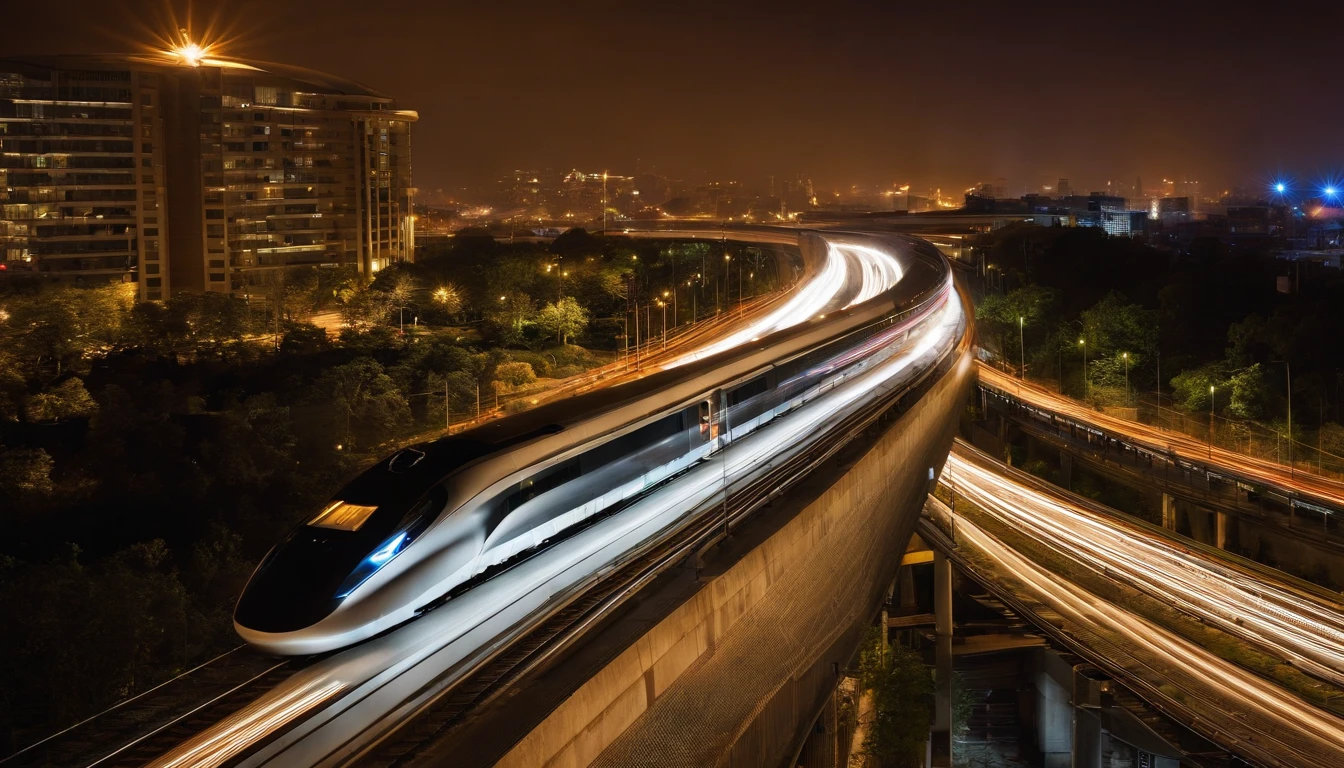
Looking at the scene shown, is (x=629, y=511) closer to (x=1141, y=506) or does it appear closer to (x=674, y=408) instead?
(x=674, y=408)

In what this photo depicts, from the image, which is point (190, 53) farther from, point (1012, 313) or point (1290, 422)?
point (1290, 422)

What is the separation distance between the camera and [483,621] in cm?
619

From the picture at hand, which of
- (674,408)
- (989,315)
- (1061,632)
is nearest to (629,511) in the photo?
(674,408)

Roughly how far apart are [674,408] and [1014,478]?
14206 millimetres

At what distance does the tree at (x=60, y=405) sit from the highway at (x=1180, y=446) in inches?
835

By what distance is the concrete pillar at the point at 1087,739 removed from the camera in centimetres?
1486

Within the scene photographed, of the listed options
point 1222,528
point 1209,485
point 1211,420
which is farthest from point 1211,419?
point 1222,528

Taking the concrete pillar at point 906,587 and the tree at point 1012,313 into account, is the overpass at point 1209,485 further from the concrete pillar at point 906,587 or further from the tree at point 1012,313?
the tree at point 1012,313

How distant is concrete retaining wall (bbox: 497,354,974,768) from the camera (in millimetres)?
5270

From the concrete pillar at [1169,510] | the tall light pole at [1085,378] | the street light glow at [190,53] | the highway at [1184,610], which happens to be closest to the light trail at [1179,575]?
the highway at [1184,610]

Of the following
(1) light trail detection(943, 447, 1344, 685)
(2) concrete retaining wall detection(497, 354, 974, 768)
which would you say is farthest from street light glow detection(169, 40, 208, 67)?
(2) concrete retaining wall detection(497, 354, 974, 768)

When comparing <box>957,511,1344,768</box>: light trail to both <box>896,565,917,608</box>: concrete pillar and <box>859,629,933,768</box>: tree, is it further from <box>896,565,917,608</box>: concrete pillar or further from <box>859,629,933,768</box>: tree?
<box>859,629,933,768</box>: tree

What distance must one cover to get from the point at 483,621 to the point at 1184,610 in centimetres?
1255

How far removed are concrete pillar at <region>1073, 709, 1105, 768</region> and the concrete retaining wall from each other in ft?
17.4
